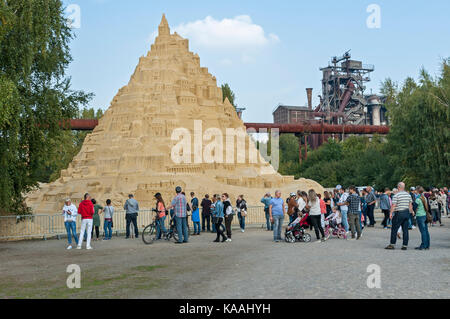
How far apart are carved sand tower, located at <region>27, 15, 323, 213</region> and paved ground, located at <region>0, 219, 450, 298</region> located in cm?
2334

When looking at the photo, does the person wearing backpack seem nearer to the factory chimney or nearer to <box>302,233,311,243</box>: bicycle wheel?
<box>302,233,311,243</box>: bicycle wheel

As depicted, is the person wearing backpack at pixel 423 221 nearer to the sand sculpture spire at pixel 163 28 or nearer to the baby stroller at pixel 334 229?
the baby stroller at pixel 334 229

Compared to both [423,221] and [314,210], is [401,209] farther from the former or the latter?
[314,210]

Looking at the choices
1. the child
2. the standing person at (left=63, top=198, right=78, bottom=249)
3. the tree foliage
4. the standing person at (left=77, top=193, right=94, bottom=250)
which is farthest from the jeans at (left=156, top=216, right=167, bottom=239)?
the tree foliage

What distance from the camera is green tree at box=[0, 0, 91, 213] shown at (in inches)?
670

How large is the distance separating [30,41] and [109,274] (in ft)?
36.1

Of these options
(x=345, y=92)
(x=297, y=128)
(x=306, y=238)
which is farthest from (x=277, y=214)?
(x=345, y=92)

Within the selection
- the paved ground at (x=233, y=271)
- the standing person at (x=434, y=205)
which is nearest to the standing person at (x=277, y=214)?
the paved ground at (x=233, y=271)

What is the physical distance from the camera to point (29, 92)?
1950 centimetres

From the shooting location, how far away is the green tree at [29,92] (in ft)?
55.8

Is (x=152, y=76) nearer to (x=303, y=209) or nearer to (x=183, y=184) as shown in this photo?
(x=183, y=184)

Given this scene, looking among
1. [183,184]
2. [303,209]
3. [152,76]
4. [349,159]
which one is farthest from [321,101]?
[303,209]
